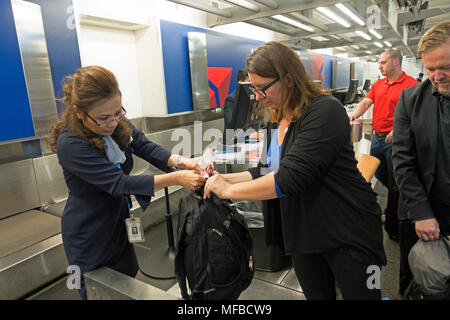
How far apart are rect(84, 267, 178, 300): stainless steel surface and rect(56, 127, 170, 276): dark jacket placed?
6cm

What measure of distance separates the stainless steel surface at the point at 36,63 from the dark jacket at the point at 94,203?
76.0 inches

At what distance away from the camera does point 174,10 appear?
4582 mm

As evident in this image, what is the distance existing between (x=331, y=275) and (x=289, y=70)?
3.03 ft

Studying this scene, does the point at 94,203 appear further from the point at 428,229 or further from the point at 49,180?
the point at 49,180

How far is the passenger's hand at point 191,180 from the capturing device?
4.19 feet

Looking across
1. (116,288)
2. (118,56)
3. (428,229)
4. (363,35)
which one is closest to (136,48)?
(118,56)

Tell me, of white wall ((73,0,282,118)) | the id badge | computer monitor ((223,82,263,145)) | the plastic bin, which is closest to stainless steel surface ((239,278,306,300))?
the plastic bin

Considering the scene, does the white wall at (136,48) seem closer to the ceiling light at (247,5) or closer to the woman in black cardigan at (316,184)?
the ceiling light at (247,5)

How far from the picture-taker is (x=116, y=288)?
1.16 metres

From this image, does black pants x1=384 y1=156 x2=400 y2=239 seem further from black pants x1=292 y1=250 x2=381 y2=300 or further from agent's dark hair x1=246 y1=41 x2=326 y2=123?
agent's dark hair x1=246 y1=41 x2=326 y2=123

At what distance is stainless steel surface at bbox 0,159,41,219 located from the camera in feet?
8.87
